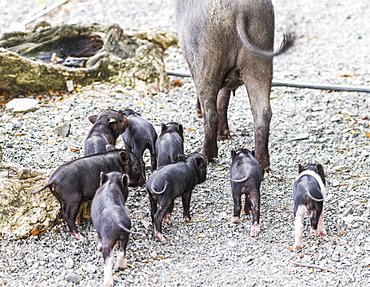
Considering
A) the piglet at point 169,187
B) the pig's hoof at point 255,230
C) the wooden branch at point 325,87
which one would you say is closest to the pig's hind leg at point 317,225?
the pig's hoof at point 255,230

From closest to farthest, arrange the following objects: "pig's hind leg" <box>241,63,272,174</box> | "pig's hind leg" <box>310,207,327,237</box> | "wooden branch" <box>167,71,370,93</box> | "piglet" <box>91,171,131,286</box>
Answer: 1. "piglet" <box>91,171,131,286</box>
2. "pig's hind leg" <box>310,207,327,237</box>
3. "pig's hind leg" <box>241,63,272,174</box>
4. "wooden branch" <box>167,71,370,93</box>

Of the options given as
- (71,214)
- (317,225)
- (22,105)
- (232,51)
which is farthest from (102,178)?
(22,105)

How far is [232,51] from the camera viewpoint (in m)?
5.96

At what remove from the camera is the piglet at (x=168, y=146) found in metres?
5.72

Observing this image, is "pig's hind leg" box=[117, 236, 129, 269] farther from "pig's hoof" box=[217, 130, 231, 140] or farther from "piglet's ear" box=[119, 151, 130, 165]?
"pig's hoof" box=[217, 130, 231, 140]

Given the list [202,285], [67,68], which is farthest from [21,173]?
[67,68]

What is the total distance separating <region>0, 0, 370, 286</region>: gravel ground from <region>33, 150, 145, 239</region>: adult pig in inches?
10.2

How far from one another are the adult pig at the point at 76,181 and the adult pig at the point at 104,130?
0.46 meters

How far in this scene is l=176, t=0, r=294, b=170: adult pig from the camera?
5.76 m

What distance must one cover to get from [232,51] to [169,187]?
1.68 meters

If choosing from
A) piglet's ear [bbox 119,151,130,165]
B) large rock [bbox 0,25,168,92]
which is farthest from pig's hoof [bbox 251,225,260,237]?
large rock [bbox 0,25,168,92]

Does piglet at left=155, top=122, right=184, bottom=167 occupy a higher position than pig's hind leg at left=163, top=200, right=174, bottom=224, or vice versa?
piglet at left=155, top=122, right=184, bottom=167

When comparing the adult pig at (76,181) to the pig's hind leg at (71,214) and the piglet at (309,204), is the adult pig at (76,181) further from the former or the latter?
the piglet at (309,204)

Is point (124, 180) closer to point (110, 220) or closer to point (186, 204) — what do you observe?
point (110, 220)
